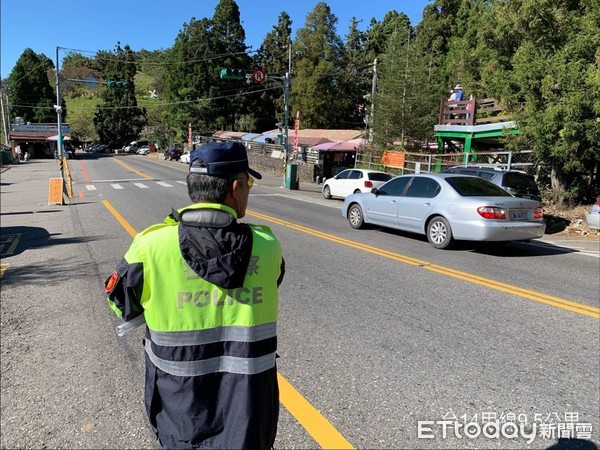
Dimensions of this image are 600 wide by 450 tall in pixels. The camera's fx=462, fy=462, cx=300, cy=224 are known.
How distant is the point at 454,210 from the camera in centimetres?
893

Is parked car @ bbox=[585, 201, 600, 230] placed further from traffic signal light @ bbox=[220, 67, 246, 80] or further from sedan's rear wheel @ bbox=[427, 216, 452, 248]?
traffic signal light @ bbox=[220, 67, 246, 80]

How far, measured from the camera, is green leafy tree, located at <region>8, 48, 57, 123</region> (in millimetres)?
79812

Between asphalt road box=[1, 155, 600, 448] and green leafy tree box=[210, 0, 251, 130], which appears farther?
green leafy tree box=[210, 0, 251, 130]

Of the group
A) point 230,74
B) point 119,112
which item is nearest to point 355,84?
point 230,74

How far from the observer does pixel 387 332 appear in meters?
4.68

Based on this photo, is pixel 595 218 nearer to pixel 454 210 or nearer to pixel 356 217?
pixel 454 210

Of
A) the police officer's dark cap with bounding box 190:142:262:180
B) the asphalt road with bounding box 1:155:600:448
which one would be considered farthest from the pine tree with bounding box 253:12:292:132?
the police officer's dark cap with bounding box 190:142:262:180

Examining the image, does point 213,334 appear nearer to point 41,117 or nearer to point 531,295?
point 531,295

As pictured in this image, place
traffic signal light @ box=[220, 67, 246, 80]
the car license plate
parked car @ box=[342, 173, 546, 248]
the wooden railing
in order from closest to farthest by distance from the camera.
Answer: parked car @ box=[342, 173, 546, 248]
the car license plate
the wooden railing
traffic signal light @ box=[220, 67, 246, 80]

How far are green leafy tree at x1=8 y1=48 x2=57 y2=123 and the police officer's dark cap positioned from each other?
300 ft

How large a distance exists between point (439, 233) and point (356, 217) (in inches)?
113

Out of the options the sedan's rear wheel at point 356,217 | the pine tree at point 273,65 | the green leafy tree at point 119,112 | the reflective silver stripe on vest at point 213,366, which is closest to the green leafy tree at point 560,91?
the sedan's rear wheel at point 356,217

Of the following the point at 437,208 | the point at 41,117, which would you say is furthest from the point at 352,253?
the point at 41,117

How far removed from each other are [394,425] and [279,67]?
6692 centimetres
